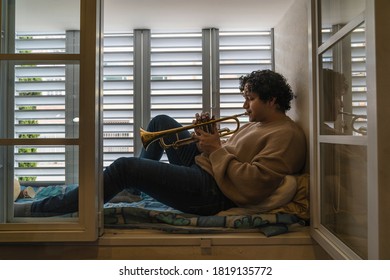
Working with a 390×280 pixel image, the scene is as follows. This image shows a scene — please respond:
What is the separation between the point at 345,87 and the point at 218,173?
51 cm

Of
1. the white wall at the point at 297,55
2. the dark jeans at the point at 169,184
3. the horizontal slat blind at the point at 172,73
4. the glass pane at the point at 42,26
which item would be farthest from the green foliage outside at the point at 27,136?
the white wall at the point at 297,55

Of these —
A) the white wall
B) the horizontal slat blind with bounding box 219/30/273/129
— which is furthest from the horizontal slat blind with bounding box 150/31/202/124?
the white wall

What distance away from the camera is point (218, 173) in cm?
113

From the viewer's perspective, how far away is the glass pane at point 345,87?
0.76m

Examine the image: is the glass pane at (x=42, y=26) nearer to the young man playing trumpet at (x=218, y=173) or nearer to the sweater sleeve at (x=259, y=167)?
the young man playing trumpet at (x=218, y=173)

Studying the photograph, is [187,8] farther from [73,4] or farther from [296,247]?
[296,247]

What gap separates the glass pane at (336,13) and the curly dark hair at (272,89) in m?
0.33

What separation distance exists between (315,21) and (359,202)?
609 millimetres

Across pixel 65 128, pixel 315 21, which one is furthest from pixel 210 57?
pixel 65 128

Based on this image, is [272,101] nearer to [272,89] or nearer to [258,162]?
[272,89]

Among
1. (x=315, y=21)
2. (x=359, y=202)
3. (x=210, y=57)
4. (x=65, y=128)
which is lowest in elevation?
(x=359, y=202)

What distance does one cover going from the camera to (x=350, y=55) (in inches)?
33.2

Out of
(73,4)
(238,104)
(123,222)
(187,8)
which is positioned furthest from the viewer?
(238,104)

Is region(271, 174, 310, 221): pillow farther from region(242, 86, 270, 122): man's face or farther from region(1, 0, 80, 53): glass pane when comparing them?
region(1, 0, 80, 53): glass pane
